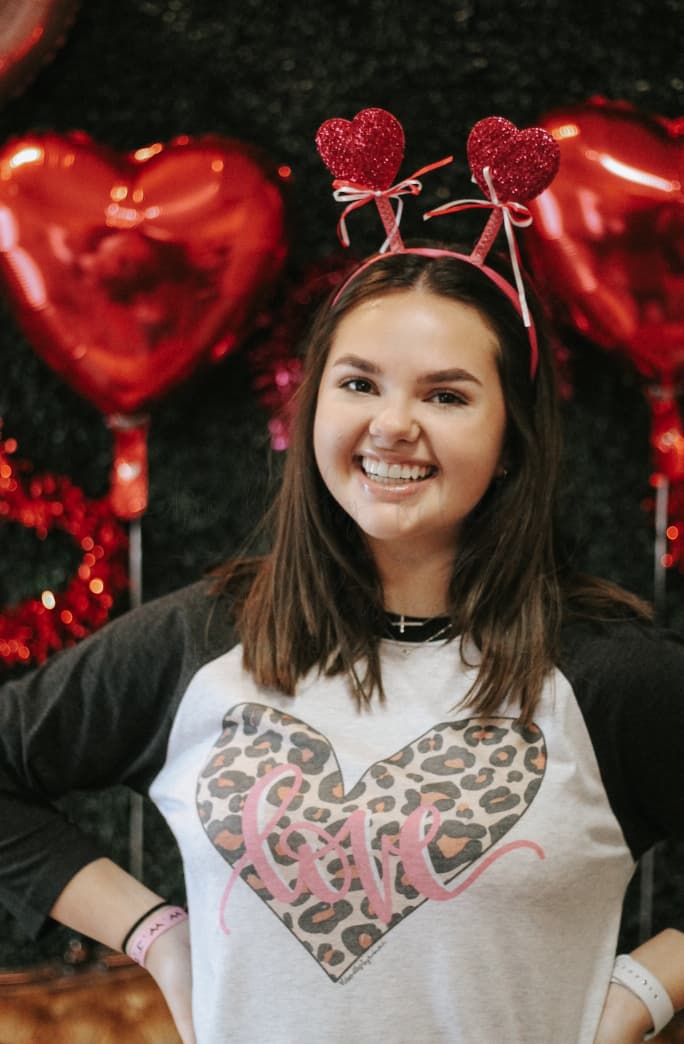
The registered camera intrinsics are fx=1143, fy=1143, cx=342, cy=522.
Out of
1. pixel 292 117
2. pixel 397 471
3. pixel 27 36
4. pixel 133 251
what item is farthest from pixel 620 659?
pixel 27 36

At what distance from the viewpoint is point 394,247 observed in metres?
1.34

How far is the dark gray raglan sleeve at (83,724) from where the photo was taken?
1.38 meters

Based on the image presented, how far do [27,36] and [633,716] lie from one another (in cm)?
119

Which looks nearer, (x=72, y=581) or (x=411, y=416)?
(x=411, y=416)

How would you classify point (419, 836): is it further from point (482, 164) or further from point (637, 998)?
point (482, 164)

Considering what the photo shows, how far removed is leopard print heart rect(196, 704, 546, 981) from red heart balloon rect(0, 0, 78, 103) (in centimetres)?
100

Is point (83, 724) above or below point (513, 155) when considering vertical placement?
below

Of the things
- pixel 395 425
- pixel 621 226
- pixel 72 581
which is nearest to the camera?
pixel 395 425

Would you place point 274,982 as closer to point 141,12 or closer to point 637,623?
point 637,623

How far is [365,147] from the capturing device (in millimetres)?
1270

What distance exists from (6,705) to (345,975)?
0.53m

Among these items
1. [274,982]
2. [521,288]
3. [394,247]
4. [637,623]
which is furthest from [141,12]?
[274,982]

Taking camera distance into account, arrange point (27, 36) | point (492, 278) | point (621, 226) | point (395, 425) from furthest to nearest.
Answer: point (27, 36) → point (621, 226) → point (492, 278) → point (395, 425)

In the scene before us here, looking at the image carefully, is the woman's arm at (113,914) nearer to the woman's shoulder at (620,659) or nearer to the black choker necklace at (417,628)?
the black choker necklace at (417,628)
